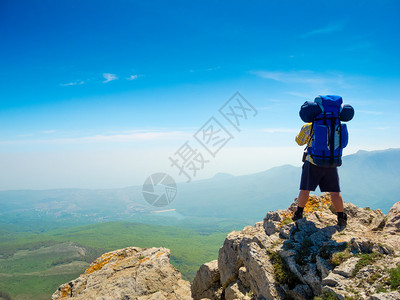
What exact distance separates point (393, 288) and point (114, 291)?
26.1 feet

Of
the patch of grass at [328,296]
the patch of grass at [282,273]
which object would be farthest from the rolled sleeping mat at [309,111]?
the patch of grass at [328,296]

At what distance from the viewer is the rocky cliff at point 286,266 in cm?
546

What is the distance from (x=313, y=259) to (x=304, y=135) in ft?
13.3

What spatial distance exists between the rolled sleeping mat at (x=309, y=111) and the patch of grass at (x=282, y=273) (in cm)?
470

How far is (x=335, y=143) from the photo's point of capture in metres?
7.55

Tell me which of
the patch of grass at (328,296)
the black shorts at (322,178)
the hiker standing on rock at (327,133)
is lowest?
the patch of grass at (328,296)

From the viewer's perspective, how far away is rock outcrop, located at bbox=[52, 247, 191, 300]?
7875mm

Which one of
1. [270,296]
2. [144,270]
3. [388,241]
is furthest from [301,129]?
[144,270]

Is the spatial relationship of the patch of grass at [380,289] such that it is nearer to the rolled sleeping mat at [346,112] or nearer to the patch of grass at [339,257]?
the patch of grass at [339,257]

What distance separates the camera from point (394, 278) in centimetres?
490

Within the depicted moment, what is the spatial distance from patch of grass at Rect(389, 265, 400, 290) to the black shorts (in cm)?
317

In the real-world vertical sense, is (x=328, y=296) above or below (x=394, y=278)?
below

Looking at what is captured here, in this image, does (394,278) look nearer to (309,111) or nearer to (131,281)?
(309,111)

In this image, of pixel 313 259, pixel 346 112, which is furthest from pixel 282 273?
pixel 346 112
